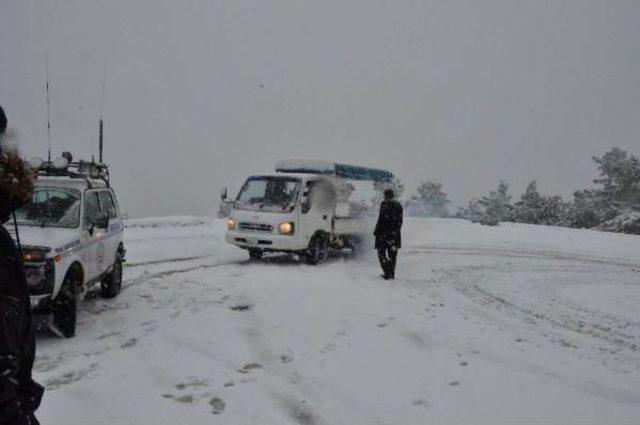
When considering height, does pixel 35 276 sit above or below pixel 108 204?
below

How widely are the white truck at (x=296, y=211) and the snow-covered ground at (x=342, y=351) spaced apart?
0.85 meters

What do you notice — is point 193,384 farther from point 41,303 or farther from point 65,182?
point 65,182

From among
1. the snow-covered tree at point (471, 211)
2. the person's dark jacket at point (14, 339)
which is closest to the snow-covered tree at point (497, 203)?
the snow-covered tree at point (471, 211)

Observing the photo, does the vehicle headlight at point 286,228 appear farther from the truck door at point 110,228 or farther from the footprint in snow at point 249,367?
the footprint in snow at point 249,367

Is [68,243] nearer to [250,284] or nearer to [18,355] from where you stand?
[250,284]

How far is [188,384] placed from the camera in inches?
204

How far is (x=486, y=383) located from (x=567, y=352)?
180 cm

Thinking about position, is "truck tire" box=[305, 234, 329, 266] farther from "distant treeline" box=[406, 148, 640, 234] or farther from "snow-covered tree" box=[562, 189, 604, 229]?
"snow-covered tree" box=[562, 189, 604, 229]

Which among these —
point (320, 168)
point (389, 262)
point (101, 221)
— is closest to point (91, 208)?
point (101, 221)

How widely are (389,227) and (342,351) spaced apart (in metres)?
5.74

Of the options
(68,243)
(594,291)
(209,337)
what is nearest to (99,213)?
(68,243)

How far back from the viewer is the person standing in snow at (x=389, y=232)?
11.8 m

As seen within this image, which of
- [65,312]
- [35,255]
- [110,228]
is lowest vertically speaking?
[65,312]

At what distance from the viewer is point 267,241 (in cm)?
1311
